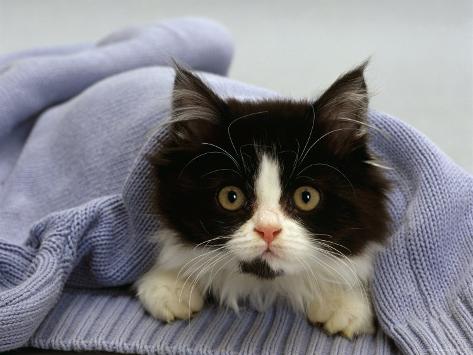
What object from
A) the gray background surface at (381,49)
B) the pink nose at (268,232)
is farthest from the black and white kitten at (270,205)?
the gray background surface at (381,49)

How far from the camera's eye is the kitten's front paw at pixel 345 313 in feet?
3.90

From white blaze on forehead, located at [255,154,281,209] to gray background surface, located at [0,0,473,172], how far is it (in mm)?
1324

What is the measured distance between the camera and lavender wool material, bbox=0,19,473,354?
116 centimetres

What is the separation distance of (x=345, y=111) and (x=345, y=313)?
0.43 metres

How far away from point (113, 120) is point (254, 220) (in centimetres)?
76

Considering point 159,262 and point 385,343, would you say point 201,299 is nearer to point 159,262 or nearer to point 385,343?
point 159,262

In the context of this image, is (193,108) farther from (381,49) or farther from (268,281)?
(381,49)

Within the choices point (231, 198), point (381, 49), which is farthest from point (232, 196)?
point (381, 49)

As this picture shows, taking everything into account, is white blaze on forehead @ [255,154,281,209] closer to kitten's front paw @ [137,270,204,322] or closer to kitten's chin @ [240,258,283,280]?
kitten's chin @ [240,258,283,280]

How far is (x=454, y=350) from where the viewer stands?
1.10 m

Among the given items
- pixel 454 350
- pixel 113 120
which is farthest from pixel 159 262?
pixel 454 350

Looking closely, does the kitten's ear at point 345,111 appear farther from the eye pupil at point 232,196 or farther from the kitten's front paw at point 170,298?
the kitten's front paw at point 170,298

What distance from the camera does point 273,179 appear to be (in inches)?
42.5

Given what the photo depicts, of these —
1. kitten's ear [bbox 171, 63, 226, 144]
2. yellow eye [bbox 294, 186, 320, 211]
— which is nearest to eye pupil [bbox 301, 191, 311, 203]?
yellow eye [bbox 294, 186, 320, 211]
